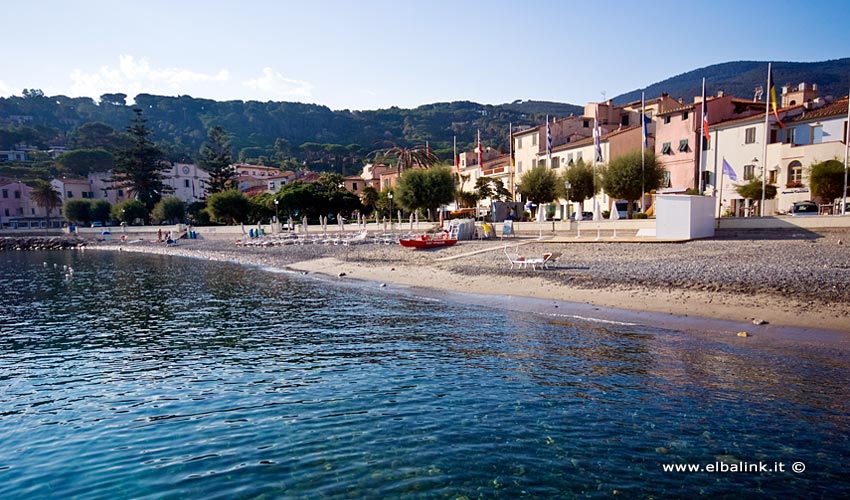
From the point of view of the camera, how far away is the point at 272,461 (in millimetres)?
8203

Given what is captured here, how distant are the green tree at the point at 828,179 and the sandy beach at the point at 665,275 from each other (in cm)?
1329

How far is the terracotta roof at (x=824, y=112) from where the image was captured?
41.2m

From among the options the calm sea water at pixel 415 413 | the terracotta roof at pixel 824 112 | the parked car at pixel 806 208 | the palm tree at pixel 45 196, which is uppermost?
the terracotta roof at pixel 824 112

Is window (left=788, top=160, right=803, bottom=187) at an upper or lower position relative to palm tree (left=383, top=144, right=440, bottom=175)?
lower

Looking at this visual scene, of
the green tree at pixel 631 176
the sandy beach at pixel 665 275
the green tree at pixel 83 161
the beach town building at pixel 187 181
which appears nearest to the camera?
the sandy beach at pixel 665 275

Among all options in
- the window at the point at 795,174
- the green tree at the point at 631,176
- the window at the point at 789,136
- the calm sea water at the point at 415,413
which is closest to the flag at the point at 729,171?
the window at the point at 795,174

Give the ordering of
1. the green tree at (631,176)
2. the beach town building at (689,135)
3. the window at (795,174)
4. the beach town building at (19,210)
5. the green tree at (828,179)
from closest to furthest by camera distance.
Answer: the green tree at (828,179) → the window at (795,174) → the green tree at (631,176) → the beach town building at (689,135) → the beach town building at (19,210)

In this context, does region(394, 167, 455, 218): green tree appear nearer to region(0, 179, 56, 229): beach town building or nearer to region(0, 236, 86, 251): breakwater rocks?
region(0, 236, 86, 251): breakwater rocks

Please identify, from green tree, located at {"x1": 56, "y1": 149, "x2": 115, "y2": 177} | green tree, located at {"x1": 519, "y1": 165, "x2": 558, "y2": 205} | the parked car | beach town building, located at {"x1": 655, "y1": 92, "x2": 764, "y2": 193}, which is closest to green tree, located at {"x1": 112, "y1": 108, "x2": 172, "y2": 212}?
green tree, located at {"x1": 56, "y1": 149, "x2": 115, "y2": 177}

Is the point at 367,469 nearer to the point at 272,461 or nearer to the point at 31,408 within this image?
A: the point at 272,461

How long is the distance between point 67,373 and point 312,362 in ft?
20.8

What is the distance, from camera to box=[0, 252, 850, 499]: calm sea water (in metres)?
7.52

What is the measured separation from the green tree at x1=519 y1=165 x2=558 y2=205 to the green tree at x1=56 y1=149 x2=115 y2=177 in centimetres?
10358

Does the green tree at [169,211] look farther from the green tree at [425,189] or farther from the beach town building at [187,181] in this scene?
the green tree at [425,189]
